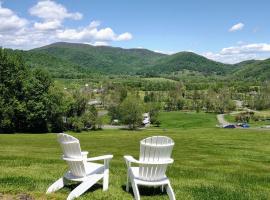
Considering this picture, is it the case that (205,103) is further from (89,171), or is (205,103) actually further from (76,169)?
(76,169)

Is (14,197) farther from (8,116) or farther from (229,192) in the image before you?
(8,116)

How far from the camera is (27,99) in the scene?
237 feet

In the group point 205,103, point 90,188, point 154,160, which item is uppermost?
point 154,160

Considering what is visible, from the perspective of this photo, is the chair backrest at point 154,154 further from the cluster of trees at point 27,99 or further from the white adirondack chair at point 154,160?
the cluster of trees at point 27,99

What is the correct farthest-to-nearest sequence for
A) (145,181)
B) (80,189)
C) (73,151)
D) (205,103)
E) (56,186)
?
(205,103) < (56,186) < (73,151) < (145,181) < (80,189)

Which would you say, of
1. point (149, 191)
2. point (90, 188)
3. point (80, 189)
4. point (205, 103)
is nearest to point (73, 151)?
point (80, 189)

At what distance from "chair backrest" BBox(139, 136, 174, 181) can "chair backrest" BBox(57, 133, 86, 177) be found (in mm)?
1773

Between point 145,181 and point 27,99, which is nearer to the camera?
point 145,181

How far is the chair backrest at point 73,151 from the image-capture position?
430 inches

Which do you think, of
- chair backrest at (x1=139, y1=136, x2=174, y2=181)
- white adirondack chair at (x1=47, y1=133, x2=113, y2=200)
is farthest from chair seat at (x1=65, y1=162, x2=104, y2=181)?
chair backrest at (x1=139, y1=136, x2=174, y2=181)

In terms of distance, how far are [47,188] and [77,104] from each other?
79.5 meters

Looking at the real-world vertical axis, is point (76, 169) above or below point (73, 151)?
below

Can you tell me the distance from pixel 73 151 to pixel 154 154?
2362 mm

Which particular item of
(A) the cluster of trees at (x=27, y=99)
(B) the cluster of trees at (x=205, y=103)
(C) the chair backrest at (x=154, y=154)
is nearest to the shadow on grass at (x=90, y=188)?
(C) the chair backrest at (x=154, y=154)
